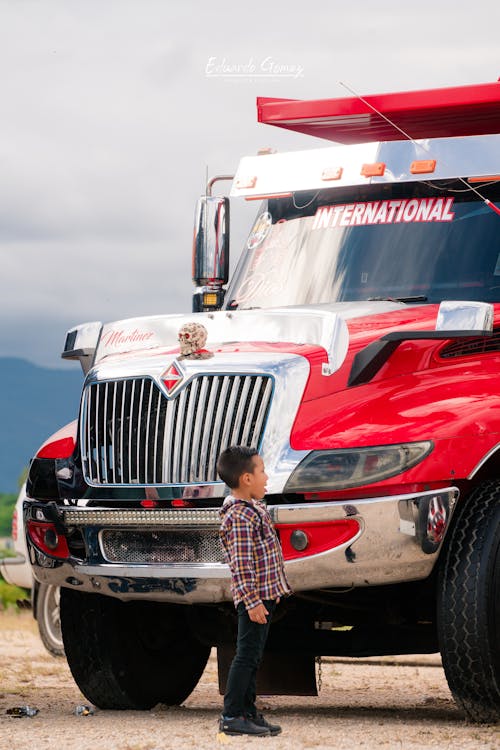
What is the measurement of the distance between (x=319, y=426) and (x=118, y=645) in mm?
2288

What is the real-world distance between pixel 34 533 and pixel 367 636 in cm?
181

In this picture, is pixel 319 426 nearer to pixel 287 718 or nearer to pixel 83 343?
pixel 287 718

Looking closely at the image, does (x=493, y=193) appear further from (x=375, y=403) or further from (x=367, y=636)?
(x=367, y=636)

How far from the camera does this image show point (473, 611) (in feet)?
22.9

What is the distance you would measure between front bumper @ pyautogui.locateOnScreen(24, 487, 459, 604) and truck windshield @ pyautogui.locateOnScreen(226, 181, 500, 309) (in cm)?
168

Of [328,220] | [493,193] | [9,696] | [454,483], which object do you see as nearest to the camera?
[454,483]

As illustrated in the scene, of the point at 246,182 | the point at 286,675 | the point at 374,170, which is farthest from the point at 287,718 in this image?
the point at 246,182

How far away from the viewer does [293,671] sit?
8531 mm

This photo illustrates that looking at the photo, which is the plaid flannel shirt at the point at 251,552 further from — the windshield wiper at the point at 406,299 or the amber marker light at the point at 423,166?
the amber marker light at the point at 423,166

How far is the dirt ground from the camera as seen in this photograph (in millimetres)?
6867

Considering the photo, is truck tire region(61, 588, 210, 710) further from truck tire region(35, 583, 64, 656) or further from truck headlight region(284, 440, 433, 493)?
truck tire region(35, 583, 64, 656)

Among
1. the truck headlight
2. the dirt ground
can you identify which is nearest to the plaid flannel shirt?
the truck headlight

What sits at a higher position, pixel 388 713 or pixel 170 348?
pixel 170 348

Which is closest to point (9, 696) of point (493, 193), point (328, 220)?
point (328, 220)
